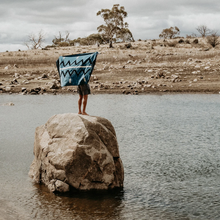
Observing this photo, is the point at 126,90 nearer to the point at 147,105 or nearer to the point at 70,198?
the point at 147,105

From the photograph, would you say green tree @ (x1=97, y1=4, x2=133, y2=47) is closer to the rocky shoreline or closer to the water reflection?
the rocky shoreline

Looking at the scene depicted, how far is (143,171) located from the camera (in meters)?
12.6

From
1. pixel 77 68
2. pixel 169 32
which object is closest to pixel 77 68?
pixel 77 68

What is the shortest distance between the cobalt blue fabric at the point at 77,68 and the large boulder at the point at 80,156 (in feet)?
4.06

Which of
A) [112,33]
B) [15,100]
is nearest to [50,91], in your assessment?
[15,100]

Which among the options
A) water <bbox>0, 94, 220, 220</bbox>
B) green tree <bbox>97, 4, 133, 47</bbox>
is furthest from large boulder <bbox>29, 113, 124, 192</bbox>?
green tree <bbox>97, 4, 133, 47</bbox>

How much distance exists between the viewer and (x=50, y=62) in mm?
53281

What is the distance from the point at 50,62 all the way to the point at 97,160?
1740 inches

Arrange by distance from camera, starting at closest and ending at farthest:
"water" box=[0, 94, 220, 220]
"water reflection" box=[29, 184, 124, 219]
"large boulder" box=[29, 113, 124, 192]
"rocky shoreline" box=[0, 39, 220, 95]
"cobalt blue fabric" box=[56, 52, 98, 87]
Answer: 1. "water reflection" box=[29, 184, 124, 219]
2. "water" box=[0, 94, 220, 220]
3. "large boulder" box=[29, 113, 124, 192]
4. "cobalt blue fabric" box=[56, 52, 98, 87]
5. "rocky shoreline" box=[0, 39, 220, 95]

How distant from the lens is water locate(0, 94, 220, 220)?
9539 mm

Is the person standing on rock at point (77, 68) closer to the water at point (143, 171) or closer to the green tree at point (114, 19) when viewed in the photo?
the water at point (143, 171)

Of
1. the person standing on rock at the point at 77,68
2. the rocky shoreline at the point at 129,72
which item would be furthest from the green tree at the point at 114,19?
the person standing on rock at the point at 77,68

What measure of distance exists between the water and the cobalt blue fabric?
352 centimetres

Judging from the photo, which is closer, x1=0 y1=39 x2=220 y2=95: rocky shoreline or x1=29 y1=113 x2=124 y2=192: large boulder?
x1=29 y1=113 x2=124 y2=192: large boulder
